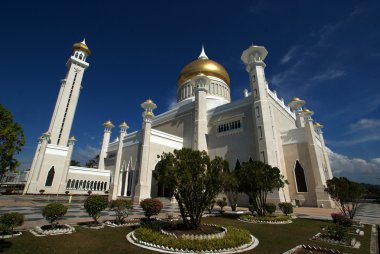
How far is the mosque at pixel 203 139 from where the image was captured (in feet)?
74.7

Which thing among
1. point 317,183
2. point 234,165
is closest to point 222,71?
point 234,165

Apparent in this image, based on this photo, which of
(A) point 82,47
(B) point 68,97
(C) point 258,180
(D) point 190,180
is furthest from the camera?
(A) point 82,47

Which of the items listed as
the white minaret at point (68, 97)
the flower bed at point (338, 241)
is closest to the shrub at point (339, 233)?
the flower bed at point (338, 241)

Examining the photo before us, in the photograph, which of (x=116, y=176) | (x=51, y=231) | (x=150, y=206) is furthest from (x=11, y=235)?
(x=116, y=176)

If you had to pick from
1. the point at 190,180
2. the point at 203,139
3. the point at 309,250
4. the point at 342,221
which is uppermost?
the point at 203,139

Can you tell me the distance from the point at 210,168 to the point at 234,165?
659 inches

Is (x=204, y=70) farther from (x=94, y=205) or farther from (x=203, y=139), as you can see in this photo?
(x=94, y=205)

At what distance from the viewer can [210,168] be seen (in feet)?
32.4

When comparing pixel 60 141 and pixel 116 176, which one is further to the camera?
pixel 60 141

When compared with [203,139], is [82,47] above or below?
above

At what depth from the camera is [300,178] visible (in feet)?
75.3

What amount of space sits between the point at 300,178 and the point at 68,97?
139 ft

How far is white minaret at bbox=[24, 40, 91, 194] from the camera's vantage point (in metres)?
31.8

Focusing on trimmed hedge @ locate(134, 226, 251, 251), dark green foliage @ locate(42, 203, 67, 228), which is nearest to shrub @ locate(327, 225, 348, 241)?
trimmed hedge @ locate(134, 226, 251, 251)
